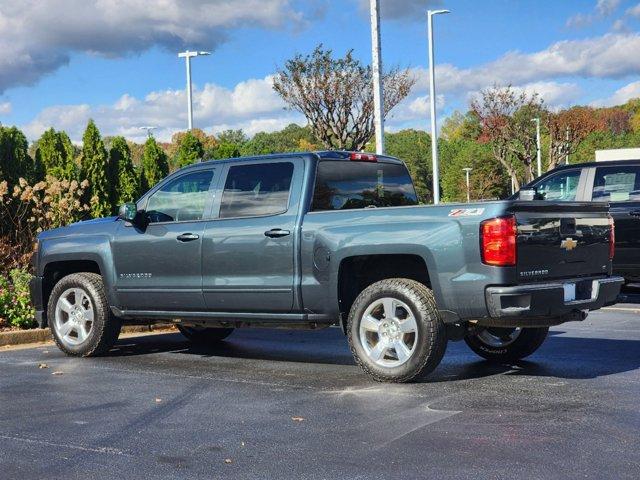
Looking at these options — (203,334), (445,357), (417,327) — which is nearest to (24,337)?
(203,334)

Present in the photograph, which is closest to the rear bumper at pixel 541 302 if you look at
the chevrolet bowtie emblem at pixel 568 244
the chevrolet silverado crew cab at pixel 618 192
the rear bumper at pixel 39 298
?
the chevrolet bowtie emblem at pixel 568 244

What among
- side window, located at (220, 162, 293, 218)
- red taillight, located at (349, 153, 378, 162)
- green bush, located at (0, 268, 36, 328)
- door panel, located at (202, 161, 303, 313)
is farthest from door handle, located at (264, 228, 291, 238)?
green bush, located at (0, 268, 36, 328)

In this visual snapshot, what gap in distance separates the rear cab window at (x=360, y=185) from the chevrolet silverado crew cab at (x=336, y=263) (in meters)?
0.02

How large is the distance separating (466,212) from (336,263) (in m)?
1.21

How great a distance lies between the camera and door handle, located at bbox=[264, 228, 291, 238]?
7.61 metres

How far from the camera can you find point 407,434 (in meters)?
5.45

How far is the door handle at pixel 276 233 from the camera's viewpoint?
761cm

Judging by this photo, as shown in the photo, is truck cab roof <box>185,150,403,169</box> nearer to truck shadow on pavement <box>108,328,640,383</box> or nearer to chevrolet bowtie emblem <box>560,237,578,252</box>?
truck shadow on pavement <box>108,328,640,383</box>

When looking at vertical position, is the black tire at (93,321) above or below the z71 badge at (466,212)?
below

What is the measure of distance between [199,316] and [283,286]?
1.04 m

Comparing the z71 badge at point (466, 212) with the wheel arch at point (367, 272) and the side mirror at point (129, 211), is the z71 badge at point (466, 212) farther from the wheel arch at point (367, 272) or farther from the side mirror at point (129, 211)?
the side mirror at point (129, 211)

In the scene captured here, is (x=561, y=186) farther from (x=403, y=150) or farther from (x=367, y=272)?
(x=403, y=150)

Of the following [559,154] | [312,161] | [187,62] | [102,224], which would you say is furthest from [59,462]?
[559,154]

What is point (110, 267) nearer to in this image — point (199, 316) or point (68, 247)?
point (68, 247)
